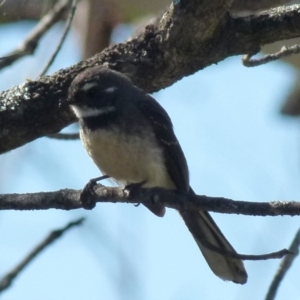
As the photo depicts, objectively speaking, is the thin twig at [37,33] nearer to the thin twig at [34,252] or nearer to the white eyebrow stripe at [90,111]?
the white eyebrow stripe at [90,111]

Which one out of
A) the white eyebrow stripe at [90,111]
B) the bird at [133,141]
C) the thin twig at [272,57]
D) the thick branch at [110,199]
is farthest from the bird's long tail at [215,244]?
the thin twig at [272,57]

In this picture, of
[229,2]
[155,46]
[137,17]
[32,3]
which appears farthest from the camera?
[137,17]

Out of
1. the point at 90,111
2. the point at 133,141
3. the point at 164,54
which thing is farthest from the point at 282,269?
the point at 90,111

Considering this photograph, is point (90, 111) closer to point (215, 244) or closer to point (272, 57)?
point (215, 244)

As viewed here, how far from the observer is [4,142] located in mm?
4898

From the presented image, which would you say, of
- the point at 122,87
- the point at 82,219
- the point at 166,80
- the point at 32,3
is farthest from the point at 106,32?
the point at 82,219

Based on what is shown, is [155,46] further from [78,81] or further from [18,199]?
[18,199]

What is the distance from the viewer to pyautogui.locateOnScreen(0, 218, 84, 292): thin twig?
441 centimetres

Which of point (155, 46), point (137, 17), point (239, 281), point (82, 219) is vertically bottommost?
point (239, 281)

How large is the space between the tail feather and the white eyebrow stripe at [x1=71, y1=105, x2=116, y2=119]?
965 mm

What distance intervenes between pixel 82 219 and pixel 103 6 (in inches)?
142

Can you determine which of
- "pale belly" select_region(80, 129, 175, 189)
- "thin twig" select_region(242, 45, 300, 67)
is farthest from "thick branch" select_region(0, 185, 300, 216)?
"thin twig" select_region(242, 45, 300, 67)

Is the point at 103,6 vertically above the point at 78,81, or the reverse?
the point at 78,81

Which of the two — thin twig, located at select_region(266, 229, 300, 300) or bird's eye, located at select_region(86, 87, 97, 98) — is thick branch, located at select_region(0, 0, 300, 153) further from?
thin twig, located at select_region(266, 229, 300, 300)
